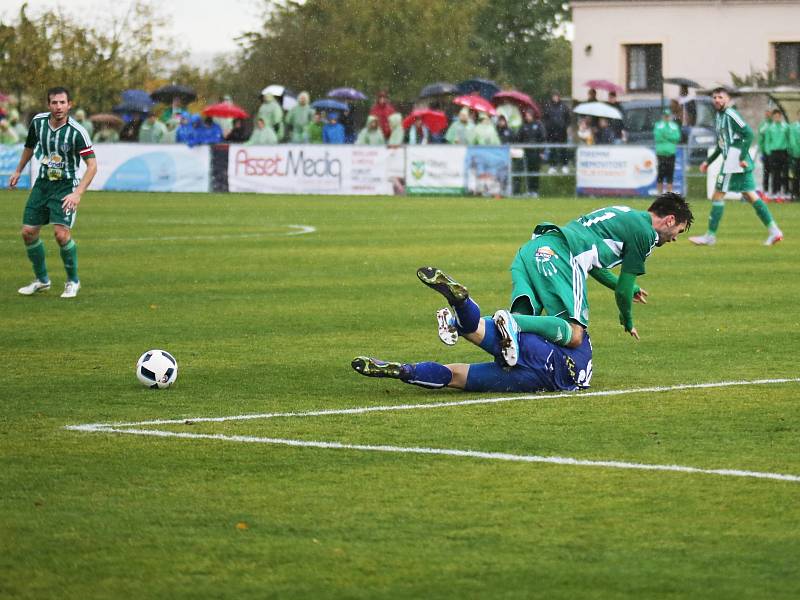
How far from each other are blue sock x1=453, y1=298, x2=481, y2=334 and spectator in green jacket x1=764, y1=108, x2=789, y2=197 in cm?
2562

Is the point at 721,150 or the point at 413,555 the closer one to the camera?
the point at 413,555

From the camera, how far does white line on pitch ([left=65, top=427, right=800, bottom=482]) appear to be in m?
6.87

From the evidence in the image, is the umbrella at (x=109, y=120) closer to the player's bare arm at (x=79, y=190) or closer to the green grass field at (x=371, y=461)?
the green grass field at (x=371, y=461)

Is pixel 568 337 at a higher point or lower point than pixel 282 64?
lower

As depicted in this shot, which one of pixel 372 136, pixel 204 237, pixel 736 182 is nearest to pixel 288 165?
pixel 372 136

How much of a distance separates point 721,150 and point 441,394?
12.7 meters

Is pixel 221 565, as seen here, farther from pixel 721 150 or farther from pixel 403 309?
pixel 721 150

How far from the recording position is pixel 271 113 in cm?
3903

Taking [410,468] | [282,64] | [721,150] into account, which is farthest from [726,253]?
[282,64]

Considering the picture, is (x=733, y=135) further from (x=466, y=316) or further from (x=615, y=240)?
(x=466, y=316)

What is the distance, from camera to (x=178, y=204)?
31.8m

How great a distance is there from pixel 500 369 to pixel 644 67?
5351 cm

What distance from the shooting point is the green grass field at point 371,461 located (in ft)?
17.7

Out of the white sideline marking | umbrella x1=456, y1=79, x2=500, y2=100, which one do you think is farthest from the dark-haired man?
umbrella x1=456, y1=79, x2=500, y2=100
